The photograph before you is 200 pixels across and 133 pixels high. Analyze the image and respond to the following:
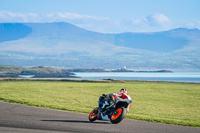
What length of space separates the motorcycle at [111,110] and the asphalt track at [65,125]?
0.24 metres

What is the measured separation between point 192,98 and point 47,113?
19624mm

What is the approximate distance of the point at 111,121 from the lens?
52.6 feet

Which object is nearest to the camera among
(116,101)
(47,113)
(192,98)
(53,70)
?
(116,101)

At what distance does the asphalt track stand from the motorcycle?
24 centimetres

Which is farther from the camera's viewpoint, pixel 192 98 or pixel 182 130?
pixel 192 98

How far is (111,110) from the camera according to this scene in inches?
639

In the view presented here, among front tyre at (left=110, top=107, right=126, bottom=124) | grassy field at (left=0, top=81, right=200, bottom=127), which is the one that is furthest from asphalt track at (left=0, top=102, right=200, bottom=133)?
grassy field at (left=0, top=81, right=200, bottom=127)

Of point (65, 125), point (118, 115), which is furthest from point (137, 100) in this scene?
point (65, 125)

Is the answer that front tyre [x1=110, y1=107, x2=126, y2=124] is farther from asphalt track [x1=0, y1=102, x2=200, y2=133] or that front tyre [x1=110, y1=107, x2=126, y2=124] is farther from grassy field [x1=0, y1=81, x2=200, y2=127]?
grassy field [x1=0, y1=81, x2=200, y2=127]

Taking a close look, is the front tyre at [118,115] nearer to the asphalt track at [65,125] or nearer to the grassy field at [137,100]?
the asphalt track at [65,125]

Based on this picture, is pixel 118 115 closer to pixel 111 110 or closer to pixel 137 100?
pixel 111 110

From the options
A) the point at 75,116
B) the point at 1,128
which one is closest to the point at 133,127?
the point at 75,116

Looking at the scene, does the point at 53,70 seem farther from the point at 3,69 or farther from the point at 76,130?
the point at 76,130

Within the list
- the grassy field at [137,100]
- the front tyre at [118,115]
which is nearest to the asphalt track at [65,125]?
the front tyre at [118,115]
